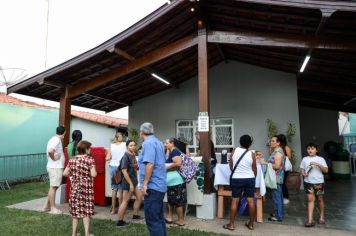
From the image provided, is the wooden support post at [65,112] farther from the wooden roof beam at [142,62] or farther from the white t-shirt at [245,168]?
the white t-shirt at [245,168]

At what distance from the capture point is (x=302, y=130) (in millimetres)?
11805

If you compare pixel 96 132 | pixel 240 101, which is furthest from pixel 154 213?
pixel 96 132

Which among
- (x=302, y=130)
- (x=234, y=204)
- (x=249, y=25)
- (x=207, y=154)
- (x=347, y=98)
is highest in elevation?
(x=249, y=25)

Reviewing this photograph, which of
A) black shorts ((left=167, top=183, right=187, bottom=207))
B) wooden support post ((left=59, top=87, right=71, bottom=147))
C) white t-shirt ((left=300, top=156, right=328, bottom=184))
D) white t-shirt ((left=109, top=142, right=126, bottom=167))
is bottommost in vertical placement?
black shorts ((left=167, top=183, right=187, bottom=207))

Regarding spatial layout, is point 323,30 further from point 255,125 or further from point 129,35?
point 255,125

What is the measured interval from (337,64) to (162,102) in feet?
19.4

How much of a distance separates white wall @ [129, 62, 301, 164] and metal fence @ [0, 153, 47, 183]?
15.3 feet

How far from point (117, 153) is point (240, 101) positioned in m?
5.29

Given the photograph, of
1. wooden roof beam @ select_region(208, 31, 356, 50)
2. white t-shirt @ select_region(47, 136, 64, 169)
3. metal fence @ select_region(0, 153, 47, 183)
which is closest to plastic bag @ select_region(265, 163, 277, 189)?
wooden roof beam @ select_region(208, 31, 356, 50)

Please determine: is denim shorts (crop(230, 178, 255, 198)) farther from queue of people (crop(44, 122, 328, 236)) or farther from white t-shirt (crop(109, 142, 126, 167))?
white t-shirt (crop(109, 142, 126, 167))

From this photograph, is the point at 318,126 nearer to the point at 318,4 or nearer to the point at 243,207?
the point at 243,207

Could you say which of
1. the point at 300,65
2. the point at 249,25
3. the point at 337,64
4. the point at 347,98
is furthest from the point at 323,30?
the point at 347,98

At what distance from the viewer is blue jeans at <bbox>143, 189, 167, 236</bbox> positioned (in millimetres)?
3393

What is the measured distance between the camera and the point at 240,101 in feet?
31.5
